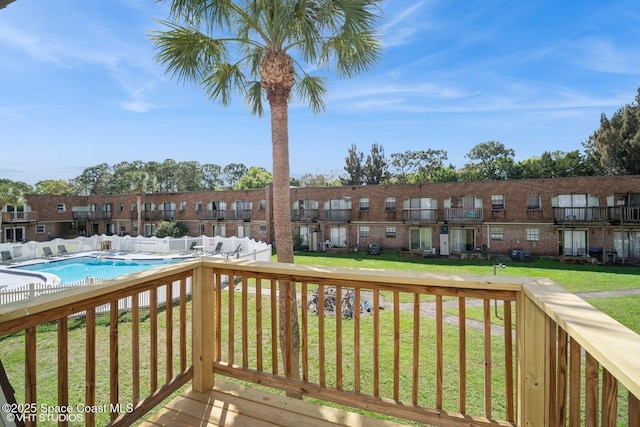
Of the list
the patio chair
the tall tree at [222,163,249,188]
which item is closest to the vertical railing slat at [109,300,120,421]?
the patio chair

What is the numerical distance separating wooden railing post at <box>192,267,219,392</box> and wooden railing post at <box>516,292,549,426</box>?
2.23 m

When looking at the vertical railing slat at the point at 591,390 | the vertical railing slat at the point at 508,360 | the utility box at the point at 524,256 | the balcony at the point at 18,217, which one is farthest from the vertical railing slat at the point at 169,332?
the balcony at the point at 18,217

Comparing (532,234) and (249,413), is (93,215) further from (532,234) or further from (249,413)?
(532,234)

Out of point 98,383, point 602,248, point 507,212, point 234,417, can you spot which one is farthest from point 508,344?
point 602,248

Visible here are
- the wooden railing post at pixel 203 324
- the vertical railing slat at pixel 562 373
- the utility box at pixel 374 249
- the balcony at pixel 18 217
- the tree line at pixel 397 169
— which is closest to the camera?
the vertical railing slat at pixel 562 373

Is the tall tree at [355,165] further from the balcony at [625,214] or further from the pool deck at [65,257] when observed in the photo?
the balcony at [625,214]

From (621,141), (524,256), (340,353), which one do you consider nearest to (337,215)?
(524,256)

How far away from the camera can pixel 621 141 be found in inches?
1027

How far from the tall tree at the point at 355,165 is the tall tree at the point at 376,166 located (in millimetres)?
1044

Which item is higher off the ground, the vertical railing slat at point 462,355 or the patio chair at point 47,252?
the vertical railing slat at point 462,355

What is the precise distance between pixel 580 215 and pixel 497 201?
447cm

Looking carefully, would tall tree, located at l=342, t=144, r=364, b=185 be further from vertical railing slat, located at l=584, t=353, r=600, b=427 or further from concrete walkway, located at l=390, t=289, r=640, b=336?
vertical railing slat, located at l=584, t=353, r=600, b=427

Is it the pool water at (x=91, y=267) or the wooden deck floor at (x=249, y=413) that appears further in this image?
the pool water at (x=91, y=267)

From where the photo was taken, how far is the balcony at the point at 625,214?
17.6 meters
